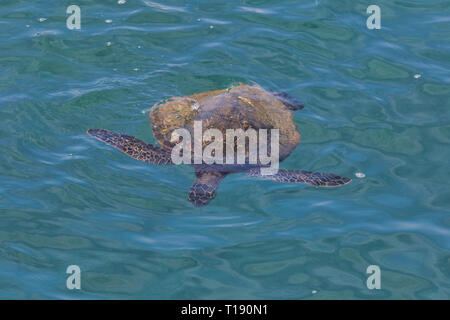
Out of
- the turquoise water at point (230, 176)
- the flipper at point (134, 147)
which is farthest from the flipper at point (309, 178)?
the flipper at point (134, 147)

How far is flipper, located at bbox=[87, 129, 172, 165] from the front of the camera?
25.7 ft

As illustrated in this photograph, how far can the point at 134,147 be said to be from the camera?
7.94m

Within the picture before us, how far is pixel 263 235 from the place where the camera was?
6766 millimetres

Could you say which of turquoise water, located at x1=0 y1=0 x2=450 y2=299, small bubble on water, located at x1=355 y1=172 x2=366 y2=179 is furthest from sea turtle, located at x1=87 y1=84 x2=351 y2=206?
small bubble on water, located at x1=355 y1=172 x2=366 y2=179

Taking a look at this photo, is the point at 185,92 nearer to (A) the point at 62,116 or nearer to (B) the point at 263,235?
(A) the point at 62,116

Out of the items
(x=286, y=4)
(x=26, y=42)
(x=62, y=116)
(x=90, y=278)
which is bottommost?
(x=90, y=278)

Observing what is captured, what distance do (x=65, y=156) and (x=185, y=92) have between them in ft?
8.37

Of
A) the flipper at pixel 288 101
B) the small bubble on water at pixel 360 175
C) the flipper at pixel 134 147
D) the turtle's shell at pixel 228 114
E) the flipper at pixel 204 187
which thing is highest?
the flipper at pixel 288 101

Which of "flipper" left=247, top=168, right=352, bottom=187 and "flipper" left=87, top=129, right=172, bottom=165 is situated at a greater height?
"flipper" left=87, top=129, right=172, bottom=165

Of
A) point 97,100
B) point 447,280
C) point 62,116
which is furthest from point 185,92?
point 447,280

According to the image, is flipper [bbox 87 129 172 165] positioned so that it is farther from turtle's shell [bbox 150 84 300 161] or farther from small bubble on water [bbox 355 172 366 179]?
small bubble on water [bbox 355 172 366 179]

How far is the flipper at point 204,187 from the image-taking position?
712 cm

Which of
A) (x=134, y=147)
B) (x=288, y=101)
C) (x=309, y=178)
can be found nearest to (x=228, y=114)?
(x=288, y=101)

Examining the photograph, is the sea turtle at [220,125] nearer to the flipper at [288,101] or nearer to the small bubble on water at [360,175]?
the flipper at [288,101]
